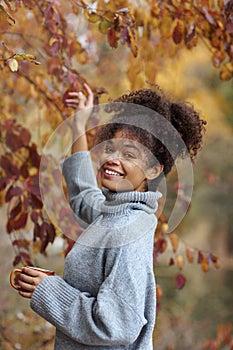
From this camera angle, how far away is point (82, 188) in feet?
4.85

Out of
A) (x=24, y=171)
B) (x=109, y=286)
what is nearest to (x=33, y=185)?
(x=24, y=171)

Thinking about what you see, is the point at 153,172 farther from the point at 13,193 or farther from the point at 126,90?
the point at 126,90

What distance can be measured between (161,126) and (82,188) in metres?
0.32

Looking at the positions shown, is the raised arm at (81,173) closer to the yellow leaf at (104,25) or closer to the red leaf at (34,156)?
the yellow leaf at (104,25)

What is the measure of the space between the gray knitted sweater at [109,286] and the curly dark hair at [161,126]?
0.10m

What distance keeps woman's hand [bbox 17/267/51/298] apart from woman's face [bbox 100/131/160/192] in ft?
0.70

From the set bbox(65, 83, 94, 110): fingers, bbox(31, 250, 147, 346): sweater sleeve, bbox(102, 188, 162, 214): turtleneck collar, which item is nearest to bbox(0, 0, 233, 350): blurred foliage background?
bbox(65, 83, 94, 110): fingers

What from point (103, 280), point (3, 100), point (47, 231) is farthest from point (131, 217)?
point (3, 100)

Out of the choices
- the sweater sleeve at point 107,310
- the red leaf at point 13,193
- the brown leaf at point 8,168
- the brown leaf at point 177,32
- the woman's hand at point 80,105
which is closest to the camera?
the sweater sleeve at point 107,310

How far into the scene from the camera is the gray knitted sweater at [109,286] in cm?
111

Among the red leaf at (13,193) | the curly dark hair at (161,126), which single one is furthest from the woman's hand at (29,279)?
the red leaf at (13,193)

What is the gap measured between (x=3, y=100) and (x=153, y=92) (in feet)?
3.45

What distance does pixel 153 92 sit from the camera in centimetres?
130

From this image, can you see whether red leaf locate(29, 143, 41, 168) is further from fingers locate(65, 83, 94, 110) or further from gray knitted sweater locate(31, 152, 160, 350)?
gray knitted sweater locate(31, 152, 160, 350)
